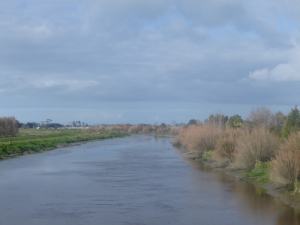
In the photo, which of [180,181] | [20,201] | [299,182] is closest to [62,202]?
[20,201]

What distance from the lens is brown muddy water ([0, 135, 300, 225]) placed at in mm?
16750

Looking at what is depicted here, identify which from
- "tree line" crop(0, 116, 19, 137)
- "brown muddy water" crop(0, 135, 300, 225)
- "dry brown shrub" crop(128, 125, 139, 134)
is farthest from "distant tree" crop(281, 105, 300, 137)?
"dry brown shrub" crop(128, 125, 139, 134)

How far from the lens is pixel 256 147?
29.7 m

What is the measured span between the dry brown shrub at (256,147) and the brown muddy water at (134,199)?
6.24 ft

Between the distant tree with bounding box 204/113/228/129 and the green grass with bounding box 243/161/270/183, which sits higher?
the distant tree with bounding box 204/113/228/129

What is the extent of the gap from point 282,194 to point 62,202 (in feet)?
36.1

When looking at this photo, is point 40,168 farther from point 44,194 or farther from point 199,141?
point 199,141

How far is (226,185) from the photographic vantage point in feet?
84.3

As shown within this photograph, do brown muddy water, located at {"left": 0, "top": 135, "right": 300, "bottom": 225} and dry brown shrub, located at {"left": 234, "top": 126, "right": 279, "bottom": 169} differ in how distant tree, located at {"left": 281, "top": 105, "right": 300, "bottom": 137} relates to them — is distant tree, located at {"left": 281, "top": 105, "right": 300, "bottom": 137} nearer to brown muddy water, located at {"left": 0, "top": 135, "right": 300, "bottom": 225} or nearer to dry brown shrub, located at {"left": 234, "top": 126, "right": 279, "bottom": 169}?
dry brown shrub, located at {"left": 234, "top": 126, "right": 279, "bottom": 169}

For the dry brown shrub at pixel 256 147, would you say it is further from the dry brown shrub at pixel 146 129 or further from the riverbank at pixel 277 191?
the dry brown shrub at pixel 146 129

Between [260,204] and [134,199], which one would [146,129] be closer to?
[134,199]

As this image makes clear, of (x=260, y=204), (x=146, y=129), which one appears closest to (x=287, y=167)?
(x=260, y=204)

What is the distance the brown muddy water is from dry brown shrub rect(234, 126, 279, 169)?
6.24ft

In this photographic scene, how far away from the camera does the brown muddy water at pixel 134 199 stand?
55.0 feet
